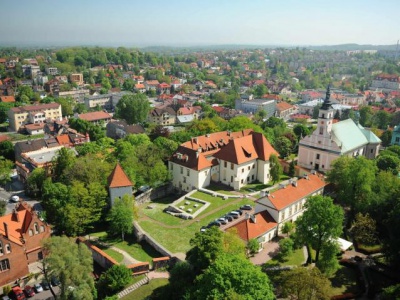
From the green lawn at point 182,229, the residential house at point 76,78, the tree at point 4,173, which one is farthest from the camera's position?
the residential house at point 76,78

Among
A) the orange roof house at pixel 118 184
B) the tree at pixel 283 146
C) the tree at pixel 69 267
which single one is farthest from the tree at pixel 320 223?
the tree at pixel 283 146

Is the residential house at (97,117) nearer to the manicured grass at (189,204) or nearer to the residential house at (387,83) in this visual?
the manicured grass at (189,204)

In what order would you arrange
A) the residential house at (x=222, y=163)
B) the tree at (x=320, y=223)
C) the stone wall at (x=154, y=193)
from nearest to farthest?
the tree at (x=320, y=223)
the stone wall at (x=154, y=193)
the residential house at (x=222, y=163)

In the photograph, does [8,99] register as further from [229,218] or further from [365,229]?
[365,229]

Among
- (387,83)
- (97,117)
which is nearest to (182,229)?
(97,117)

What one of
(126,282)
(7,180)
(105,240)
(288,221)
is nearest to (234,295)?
(126,282)

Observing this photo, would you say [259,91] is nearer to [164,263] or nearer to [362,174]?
[362,174]
